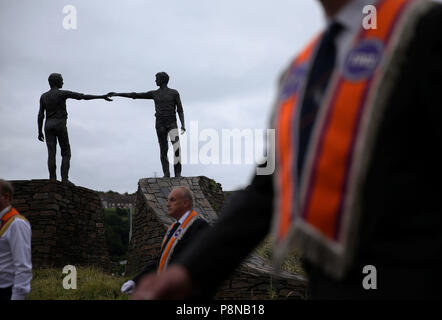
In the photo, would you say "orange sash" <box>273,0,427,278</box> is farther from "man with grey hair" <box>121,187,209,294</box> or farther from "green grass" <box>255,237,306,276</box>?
"green grass" <box>255,237,306,276</box>

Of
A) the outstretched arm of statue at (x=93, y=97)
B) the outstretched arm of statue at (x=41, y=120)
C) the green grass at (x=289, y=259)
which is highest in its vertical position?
the outstretched arm of statue at (x=93, y=97)

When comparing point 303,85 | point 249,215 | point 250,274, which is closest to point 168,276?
point 249,215

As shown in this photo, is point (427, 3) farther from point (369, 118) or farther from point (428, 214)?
point (428, 214)

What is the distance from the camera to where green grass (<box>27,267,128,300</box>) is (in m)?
7.86

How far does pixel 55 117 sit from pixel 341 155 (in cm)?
1130

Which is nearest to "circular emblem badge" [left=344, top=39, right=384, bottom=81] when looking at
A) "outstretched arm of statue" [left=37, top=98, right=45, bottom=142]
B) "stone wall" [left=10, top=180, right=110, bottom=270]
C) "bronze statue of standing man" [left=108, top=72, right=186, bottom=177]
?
"stone wall" [left=10, top=180, right=110, bottom=270]

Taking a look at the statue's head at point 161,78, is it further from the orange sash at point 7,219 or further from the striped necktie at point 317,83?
the striped necktie at point 317,83

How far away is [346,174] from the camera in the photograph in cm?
87

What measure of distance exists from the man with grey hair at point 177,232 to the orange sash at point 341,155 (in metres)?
3.83

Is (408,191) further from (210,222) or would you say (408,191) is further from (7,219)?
(210,222)

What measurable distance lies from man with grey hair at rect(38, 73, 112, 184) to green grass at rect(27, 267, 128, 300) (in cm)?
309

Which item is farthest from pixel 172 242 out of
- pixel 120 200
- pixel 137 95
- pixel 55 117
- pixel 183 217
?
pixel 120 200

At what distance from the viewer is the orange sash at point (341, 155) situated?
859mm

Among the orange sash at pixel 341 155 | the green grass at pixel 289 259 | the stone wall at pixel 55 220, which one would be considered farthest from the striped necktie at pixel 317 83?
the stone wall at pixel 55 220
